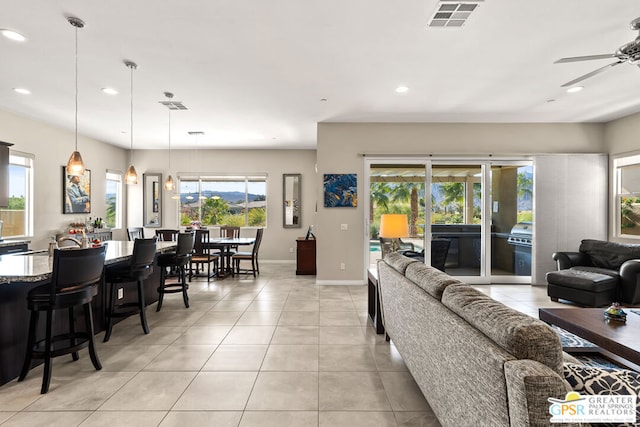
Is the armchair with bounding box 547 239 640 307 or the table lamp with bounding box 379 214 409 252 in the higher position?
the table lamp with bounding box 379 214 409 252

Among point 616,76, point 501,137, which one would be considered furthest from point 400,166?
point 616,76

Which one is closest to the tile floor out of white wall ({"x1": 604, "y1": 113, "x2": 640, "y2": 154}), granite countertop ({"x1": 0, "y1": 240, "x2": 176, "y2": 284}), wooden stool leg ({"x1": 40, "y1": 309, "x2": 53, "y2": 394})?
wooden stool leg ({"x1": 40, "y1": 309, "x2": 53, "y2": 394})

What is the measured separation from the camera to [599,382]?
1103 mm

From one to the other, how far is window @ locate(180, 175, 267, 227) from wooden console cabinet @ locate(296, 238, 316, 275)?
2069 mm

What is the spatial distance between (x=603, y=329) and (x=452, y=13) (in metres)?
2.73

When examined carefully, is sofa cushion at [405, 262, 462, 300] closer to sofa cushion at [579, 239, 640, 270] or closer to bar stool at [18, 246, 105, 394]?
bar stool at [18, 246, 105, 394]

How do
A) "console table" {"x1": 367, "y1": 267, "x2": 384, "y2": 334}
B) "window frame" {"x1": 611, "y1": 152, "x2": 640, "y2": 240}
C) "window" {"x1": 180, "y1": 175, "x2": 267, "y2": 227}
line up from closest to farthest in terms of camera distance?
"console table" {"x1": 367, "y1": 267, "x2": 384, "y2": 334}
"window frame" {"x1": 611, "y1": 152, "x2": 640, "y2": 240}
"window" {"x1": 180, "y1": 175, "x2": 267, "y2": 227}

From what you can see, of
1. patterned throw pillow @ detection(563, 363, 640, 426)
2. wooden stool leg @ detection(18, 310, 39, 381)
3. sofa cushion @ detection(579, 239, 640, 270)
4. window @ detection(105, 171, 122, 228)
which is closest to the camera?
patterned throw pillow @ detection(563, 363, 640, 426)

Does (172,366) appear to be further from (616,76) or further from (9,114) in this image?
(616,76)

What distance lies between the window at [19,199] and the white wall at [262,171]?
9.14ft

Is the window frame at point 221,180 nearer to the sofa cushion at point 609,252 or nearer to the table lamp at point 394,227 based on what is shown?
the table lamp at point 394,227

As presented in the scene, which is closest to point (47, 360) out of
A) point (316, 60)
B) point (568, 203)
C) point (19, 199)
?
point (316, 60)

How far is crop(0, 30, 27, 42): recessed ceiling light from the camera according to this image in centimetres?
290

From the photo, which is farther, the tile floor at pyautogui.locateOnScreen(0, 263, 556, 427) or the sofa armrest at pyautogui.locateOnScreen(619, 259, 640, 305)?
the sofa armrest at pyautogui.locateOnScreen(619, 259, 640, 305)
